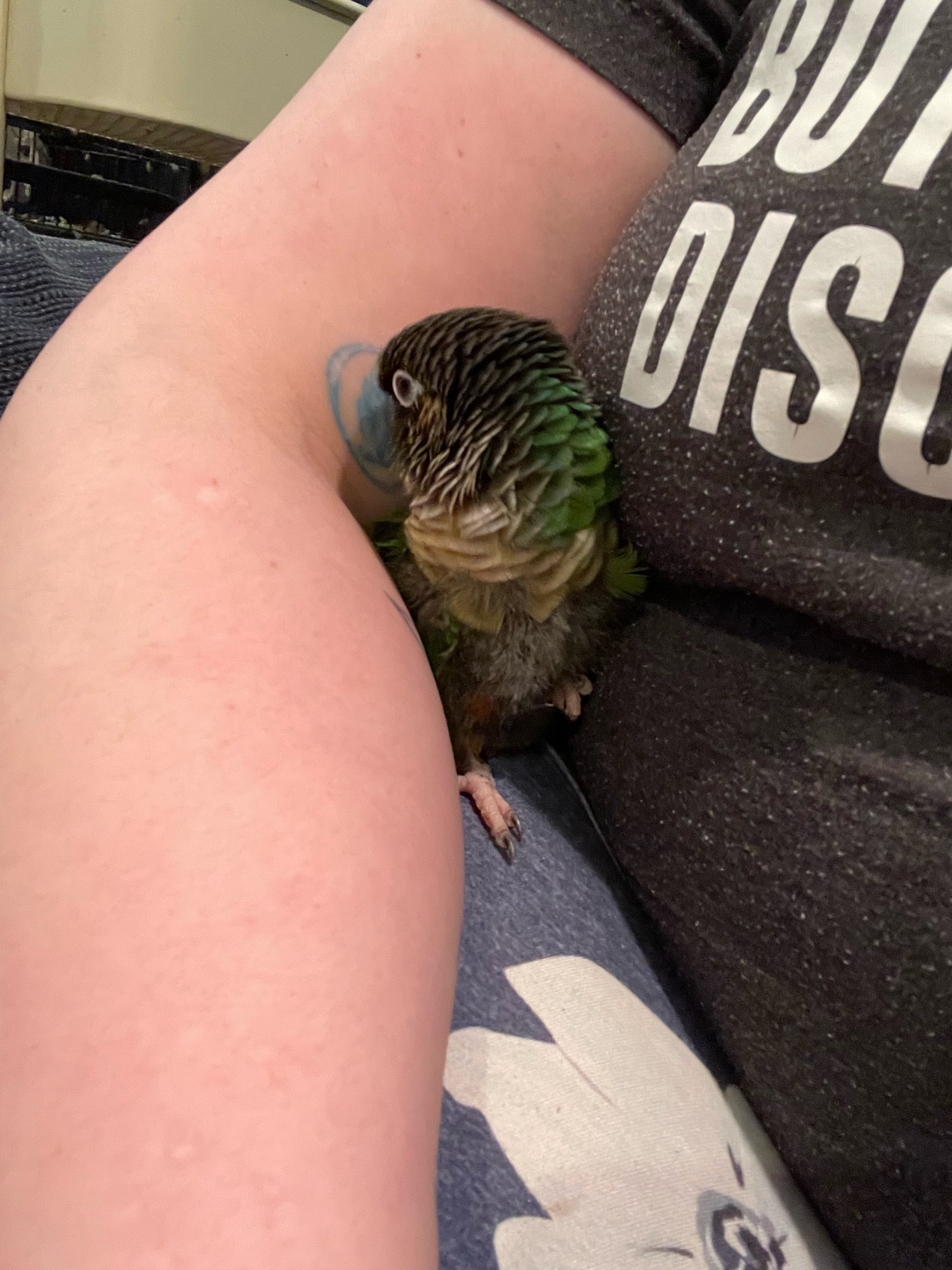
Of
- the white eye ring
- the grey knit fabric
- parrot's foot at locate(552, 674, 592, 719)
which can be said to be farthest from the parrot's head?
the grey knit fabric

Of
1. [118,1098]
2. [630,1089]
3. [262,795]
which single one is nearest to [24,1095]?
[118,1098]

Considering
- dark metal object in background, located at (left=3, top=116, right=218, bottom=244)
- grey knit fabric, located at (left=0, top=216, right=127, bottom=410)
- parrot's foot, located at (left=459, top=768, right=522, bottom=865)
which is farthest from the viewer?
dark metal object in background, located at (left=3, top=116, right=218, bottom=244)

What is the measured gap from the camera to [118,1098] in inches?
11.4

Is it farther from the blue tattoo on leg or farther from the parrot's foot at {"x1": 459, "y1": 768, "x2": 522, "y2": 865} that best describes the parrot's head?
the parrot's foot at {"x1": 459, "y1": 768, "x2": 522, "y2": 865}

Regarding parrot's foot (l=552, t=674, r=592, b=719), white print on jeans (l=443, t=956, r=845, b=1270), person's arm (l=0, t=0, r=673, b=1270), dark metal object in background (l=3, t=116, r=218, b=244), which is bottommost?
dark metal object in background (l=3, t=116, r=218, b=244)

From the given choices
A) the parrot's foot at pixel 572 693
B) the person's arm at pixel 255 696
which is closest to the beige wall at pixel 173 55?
the person's arm at pixel 255 696

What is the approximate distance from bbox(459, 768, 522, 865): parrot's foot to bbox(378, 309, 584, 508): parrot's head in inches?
8.0

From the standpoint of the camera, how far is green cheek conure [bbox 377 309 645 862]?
1.78 ft

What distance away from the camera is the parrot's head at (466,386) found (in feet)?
1.78

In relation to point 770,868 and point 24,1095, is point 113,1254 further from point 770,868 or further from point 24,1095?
point 770,868

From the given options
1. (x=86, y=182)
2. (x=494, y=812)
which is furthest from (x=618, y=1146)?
(x=86, y=182)

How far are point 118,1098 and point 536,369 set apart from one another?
460mm

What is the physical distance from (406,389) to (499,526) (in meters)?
0.12

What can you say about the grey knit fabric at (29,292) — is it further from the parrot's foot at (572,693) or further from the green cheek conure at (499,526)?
the parrot's foot at (572,693)
